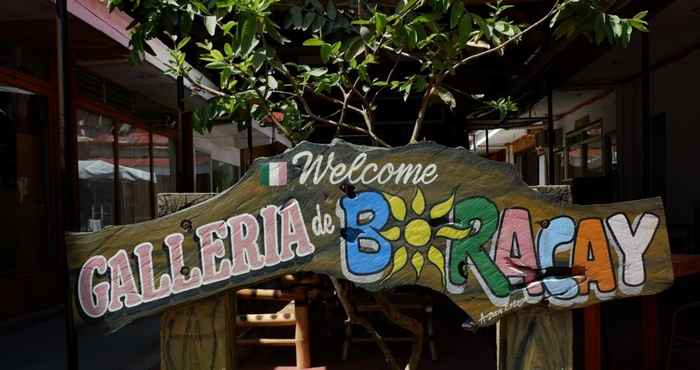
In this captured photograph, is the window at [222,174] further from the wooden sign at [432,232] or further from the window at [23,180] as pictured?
the wooden sign at [432,232]

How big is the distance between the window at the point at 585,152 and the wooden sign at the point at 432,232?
10063 mm

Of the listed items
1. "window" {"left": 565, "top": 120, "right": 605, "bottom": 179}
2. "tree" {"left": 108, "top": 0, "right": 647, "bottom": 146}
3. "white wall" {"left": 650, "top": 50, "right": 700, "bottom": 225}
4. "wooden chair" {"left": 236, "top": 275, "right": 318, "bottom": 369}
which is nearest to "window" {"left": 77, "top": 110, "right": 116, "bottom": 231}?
"wooden chair" {"left": 236, "top": 275, "right": 318, "bottom": 369}

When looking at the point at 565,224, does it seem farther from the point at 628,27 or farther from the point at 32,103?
the point at 32,103

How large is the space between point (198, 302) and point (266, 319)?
227 cm

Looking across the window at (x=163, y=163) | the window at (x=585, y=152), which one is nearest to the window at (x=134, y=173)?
the window at (x=163, y=163)

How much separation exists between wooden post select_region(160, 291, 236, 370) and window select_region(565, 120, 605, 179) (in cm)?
1067

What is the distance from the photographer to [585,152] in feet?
44.0

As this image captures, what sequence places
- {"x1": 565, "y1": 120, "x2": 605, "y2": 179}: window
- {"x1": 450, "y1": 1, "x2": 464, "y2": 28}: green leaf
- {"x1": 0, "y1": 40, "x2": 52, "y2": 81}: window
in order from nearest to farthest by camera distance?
{"x1": 450, "y1": 1, "x2": 464, "y2": 28}: green leaf, {"x1": 0, "y1": 40, "x2": 52, "y2": 81}: window, {"x1": 565, "y1": 120, "x2": 605, "y2": 179}: window

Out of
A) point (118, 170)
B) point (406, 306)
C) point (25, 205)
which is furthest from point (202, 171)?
point (406, 306)

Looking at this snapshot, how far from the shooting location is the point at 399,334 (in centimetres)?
587

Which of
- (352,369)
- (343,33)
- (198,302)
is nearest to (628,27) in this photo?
(343,33)

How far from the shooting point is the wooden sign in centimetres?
278

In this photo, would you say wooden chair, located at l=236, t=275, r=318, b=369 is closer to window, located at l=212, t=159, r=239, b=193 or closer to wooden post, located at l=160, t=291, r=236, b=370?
wooden post, located at l=160, t=291, r=236, b=370

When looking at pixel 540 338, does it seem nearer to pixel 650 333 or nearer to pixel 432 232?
pixel 432 232
